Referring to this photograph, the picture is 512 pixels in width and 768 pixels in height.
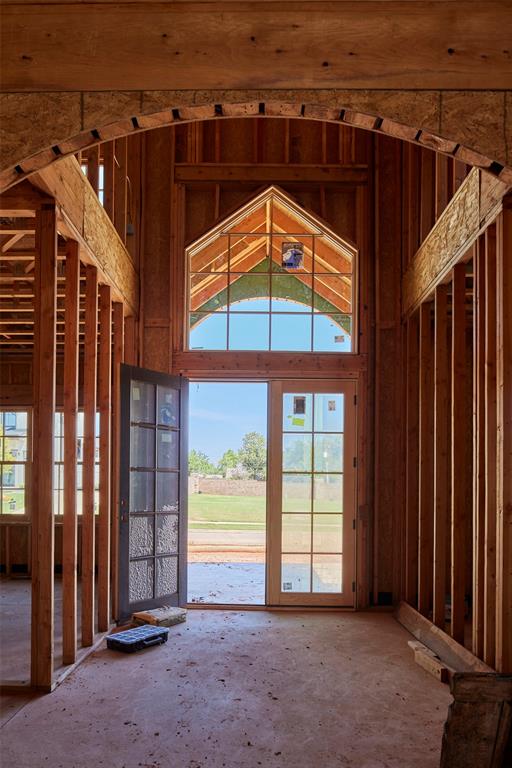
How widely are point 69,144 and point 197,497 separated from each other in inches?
597

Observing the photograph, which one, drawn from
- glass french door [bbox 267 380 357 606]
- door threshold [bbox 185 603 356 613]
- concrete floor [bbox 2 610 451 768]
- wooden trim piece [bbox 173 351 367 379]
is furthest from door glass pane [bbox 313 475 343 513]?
concrete floor [bbox 2 610 451 768]

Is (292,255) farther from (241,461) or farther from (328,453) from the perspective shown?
(241,461)

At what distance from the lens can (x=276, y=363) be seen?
6.90 meters

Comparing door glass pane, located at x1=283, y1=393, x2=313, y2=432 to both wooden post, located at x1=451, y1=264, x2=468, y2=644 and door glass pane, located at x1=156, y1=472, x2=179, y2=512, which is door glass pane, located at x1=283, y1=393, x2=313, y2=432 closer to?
door glass pane, located at x1=156, y1=472, x2=179, y2=512

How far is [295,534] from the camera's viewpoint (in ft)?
22.2

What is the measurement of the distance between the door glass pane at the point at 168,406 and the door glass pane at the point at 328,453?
57.0 inches

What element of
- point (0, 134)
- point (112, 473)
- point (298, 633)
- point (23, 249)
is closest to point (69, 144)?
point (0, 134)

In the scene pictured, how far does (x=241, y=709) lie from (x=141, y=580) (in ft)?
7.58

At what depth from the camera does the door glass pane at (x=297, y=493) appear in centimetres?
680

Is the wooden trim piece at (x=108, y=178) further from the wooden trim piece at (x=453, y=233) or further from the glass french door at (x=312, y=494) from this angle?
the wooden trim piece at (x=453, y=233)

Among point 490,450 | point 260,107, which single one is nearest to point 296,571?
point 490,450

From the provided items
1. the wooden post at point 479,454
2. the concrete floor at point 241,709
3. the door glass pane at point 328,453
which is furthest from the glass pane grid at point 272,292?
the concrete floor at point 241,709

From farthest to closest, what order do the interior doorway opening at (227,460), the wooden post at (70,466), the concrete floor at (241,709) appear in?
the interior doorway opening at (227,460), the wooden post at (70,466), the concrete floor at (241,709)

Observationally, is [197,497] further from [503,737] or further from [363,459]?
[503,737]
